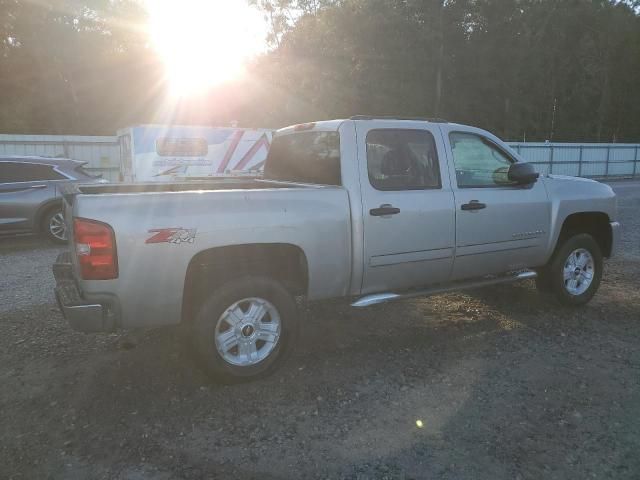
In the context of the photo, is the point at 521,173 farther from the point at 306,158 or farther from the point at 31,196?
the point at 31,196

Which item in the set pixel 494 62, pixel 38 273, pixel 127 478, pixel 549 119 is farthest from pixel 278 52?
pixel 127 478

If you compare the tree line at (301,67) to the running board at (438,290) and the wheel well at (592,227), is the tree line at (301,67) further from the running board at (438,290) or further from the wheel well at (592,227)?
the running board at (438,290)

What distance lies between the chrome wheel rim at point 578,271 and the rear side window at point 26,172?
332 inches

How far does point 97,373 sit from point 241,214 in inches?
66.3

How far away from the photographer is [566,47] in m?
43.5

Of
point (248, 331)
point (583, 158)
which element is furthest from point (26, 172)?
point (583, 158)

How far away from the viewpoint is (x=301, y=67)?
3278cm

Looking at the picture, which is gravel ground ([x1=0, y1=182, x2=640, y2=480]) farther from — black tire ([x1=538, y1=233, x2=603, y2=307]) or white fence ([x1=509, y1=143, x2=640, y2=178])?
white fence ([x1=509, y1=143, x2=640, y2=178])

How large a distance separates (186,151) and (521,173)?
13.0 metres

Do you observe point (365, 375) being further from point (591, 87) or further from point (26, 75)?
point (591, 87)

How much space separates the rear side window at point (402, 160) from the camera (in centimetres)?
425

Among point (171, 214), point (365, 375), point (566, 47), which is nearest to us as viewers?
point (171, 214)

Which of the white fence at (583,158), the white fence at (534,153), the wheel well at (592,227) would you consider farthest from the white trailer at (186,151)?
the white fence at (583,158)

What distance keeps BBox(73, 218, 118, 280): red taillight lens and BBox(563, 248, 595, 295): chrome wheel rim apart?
429cm
